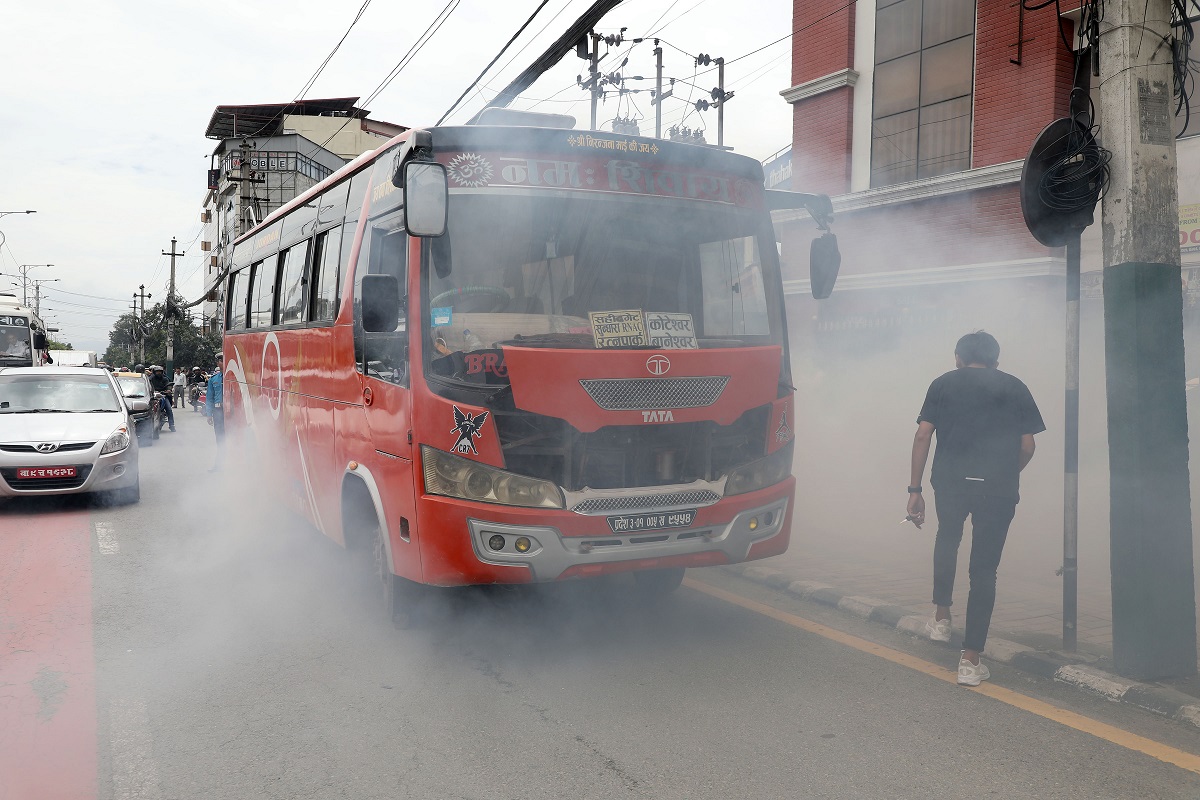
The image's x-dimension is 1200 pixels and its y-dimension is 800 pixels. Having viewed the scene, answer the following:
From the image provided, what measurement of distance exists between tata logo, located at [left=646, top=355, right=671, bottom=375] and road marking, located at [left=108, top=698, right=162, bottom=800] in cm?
276

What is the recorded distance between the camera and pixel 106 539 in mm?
8789

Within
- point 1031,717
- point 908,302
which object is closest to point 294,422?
point 1031,717

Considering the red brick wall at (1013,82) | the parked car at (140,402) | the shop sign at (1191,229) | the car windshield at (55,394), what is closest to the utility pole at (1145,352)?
the shop sign at (1191,229)

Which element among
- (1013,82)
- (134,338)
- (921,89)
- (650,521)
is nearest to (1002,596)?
(650,521)

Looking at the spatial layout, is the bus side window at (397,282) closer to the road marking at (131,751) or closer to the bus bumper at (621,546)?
the bus bumper at (621,546)

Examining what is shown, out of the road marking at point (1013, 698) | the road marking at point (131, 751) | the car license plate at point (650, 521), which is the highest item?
the car license plate at point (650, 521)

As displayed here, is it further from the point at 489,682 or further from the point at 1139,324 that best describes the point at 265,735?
the point at 1139,324

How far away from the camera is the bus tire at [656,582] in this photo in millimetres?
6363

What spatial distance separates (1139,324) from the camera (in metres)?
4.79

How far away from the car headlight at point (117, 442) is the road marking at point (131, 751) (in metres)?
6.60

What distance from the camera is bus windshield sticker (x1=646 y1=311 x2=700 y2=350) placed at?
5.08 metres

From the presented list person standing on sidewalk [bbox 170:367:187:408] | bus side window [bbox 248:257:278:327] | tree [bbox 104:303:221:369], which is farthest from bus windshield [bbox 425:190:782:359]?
tree [bbox 104:303:221:369]

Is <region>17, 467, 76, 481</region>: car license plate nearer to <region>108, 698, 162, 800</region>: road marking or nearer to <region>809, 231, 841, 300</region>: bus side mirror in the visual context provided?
<region>108, 698, 162, 800</region>: road marking

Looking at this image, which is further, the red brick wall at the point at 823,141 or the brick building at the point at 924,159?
the red brick wall at the point at 823,141
